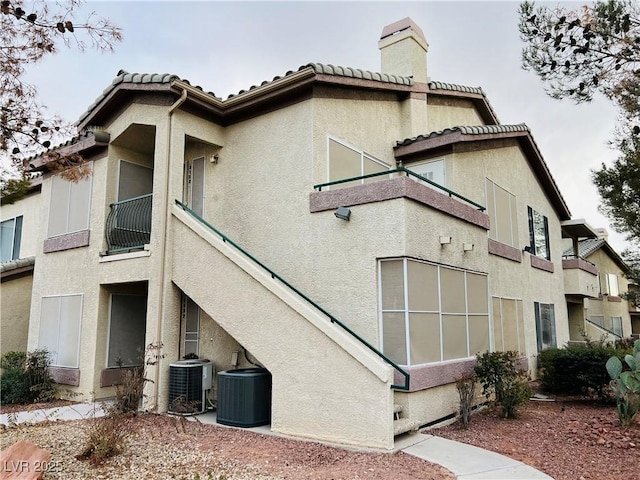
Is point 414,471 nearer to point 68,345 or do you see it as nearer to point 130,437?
point 130,437

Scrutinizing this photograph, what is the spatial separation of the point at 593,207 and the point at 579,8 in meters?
10.7

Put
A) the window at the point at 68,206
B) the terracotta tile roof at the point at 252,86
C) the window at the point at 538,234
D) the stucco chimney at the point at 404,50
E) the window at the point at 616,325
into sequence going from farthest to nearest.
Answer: the window at the point at 616,325 < the window at the point at 538,234 < the stucco chimney at the point at 404,50 < the window at the point at 68,206 < the terracotta tile roof at the point at 252,86

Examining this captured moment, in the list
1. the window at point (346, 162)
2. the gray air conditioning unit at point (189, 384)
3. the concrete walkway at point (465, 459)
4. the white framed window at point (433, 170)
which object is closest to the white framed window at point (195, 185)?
the window at point (346, 162)

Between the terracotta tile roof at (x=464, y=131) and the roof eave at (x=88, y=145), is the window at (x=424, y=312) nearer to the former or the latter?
the terracotta tile roof at (x=464, y=131)

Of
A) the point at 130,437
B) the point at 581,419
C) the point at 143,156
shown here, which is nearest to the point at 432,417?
the point at 581,419

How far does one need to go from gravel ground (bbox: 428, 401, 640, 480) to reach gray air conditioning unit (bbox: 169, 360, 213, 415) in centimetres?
483

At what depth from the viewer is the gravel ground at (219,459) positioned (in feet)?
21.1

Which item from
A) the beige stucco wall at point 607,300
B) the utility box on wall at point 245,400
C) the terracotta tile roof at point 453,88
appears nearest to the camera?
the utility box on wall at point 245,400

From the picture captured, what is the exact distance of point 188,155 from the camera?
43.6ft

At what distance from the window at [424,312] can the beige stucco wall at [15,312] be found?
38.6 feet

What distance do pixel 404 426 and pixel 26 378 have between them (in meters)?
9.81

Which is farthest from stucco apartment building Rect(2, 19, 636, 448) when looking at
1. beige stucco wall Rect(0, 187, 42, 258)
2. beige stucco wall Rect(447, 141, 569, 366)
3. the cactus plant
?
beige stucco wall Rect(0, 187, 42, 258)

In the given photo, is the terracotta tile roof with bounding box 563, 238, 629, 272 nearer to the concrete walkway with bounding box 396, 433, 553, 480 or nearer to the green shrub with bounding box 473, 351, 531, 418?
the green shrub with bounding box 473, 351, 531, 418

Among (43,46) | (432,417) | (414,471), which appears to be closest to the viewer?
(414,471)
